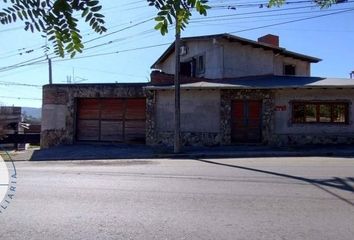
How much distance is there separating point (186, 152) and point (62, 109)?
29.1 ft

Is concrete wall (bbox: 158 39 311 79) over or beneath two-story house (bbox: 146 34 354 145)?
over

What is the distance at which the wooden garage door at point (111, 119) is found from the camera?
85.8 ft

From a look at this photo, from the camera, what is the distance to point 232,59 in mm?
28422

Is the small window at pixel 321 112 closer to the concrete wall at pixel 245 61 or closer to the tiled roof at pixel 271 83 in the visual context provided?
the tiled roof at pixel 271 83

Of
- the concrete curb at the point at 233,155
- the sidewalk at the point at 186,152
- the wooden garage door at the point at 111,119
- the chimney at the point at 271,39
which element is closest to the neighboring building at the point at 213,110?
the wooden garage door at the point at 111,119

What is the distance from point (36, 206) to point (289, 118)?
18.0 metres

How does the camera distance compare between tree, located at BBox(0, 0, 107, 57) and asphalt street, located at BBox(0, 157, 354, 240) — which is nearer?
tree, located at BBox(0, 0, 107, 57)

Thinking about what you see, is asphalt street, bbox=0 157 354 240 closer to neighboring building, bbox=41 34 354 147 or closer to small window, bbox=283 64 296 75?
neighboring building, bbox=41 34 354 147

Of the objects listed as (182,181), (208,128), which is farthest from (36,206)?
(208,128)

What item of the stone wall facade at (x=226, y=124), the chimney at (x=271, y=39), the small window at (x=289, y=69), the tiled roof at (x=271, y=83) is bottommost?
the stone wall facade at (x=226, y=124)

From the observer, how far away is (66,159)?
20375 millimetres

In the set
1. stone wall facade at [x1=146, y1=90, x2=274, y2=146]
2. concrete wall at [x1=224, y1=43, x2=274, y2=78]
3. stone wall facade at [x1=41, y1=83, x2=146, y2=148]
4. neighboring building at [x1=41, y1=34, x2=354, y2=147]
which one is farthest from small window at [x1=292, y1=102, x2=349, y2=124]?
stone wall facade at [x1=41, y1=83, x2=146, y2=148]

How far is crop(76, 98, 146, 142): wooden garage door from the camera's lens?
26.1m

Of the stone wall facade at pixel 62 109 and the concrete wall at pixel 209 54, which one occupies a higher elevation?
the concrete wall at pixel 209 54
